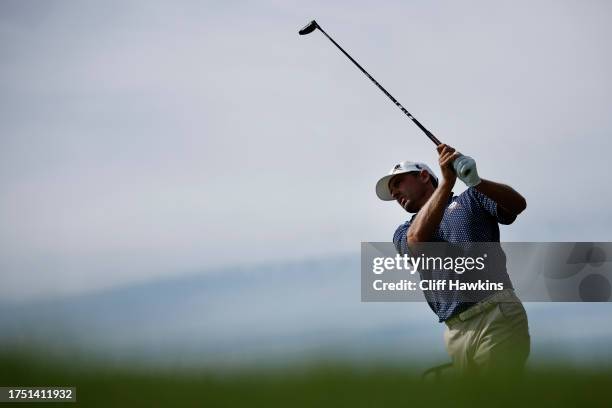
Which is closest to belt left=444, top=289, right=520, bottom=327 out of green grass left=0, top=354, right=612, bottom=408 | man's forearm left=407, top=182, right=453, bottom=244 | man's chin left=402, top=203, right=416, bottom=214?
man's forearm left=407, top=182, right=453, bottom=244

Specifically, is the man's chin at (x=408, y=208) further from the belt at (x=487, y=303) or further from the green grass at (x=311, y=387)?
the green grass at (x=311, y=387)

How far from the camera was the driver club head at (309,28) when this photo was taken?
31.0 feet

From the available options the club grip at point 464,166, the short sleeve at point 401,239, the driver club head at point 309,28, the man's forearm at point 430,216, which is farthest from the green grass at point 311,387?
the driver club head at point 309,28

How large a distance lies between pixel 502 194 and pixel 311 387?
12.1 ft

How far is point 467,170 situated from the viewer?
19.0ft

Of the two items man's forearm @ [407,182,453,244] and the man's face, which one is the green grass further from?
the man's face

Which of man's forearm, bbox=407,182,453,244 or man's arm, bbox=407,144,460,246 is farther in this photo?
man's forearm, bbox=407,182,453,244

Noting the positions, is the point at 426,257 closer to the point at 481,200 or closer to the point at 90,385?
the point at 481,200

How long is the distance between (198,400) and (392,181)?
4723 mm

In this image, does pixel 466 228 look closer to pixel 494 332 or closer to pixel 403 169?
pixel 494 332

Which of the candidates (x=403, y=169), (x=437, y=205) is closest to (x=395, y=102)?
(x=403, y=169)

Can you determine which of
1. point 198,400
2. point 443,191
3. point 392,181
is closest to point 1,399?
point 198,400

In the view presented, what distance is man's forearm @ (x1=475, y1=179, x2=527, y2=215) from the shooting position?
6031mm

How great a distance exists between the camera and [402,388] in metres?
2.67
